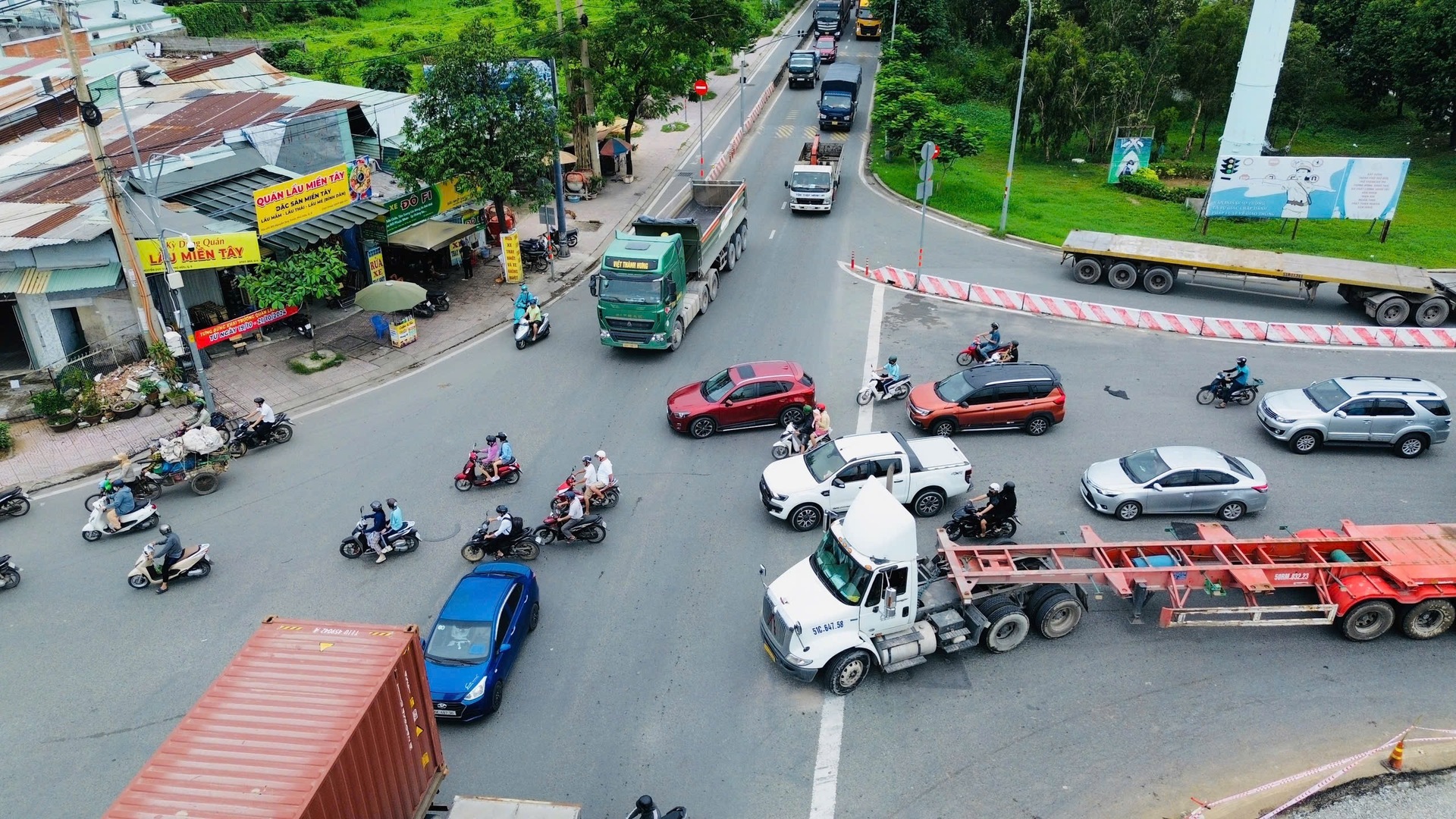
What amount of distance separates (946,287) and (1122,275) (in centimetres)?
570

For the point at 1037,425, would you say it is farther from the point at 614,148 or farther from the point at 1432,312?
the point at 614,148

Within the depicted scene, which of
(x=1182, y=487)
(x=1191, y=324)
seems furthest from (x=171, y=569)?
(x=1191, y=324)

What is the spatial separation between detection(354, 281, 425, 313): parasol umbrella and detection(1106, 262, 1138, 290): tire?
21313mm

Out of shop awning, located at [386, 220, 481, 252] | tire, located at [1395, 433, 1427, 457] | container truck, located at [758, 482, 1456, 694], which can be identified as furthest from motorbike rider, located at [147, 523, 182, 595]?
tire, located at [1395, 433, 1427, 457]

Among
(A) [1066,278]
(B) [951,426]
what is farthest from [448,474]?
(A) [1066,278]

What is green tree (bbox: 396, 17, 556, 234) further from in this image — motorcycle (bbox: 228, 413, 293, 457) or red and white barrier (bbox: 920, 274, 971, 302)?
red and white barrier (bbox: 920, 274, 971, 302)

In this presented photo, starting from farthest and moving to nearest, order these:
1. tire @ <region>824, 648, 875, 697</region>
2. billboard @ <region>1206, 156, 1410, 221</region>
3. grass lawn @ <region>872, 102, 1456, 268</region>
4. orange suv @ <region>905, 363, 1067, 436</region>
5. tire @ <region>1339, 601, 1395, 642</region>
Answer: grass lawn @ <region>872, 102, 1456, 268</region> < billboard @ <region>1206, 156, 1410, 221</region> < orange suv @ <region>905, 363, 1067, 436</region> < tire @ <region>1339, 601, 1395, 642</region> < tire @ <region>824, 648, 875, 697</region>

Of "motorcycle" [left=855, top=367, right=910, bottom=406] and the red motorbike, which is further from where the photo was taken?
"motorcycle" [left=855, top=367, right=910, bottom=406]

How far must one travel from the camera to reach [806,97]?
56.8m

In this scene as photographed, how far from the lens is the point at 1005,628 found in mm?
14695

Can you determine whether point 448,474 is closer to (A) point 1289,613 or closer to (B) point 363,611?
(B) point 363,611

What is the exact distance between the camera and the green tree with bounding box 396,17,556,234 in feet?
92.7

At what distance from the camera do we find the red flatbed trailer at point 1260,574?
14586 mm

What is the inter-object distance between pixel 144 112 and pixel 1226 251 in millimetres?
36283
